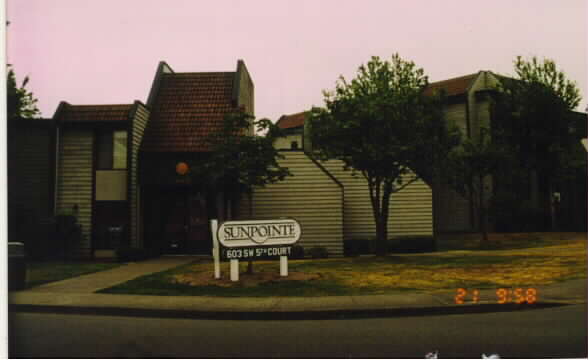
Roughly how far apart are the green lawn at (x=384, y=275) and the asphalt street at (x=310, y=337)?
218 cm

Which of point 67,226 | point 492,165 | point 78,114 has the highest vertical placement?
point 78,114

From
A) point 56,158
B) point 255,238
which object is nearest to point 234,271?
point 255,238

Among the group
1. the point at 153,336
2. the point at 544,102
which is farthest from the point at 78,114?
the point at 544,102

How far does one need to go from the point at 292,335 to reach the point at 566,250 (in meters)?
11.6

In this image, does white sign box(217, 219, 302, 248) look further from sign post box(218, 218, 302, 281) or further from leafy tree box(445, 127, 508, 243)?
leafy tree box(445, 127, 508, 243)

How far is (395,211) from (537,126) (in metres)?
8.14

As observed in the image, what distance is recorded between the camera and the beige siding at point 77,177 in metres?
17.0

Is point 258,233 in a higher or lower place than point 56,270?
higher

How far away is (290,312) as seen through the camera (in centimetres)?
828

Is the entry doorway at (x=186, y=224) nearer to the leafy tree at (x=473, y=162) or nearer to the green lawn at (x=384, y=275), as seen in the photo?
the green lawn at (x=384, y=275)

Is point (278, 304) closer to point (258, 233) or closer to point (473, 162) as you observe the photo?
point (258, 233)

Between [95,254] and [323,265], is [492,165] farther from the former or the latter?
[95,254]

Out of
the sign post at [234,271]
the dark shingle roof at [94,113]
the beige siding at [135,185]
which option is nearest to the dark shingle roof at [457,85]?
the beige siding at [135,185]

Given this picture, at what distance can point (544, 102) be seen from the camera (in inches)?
909
